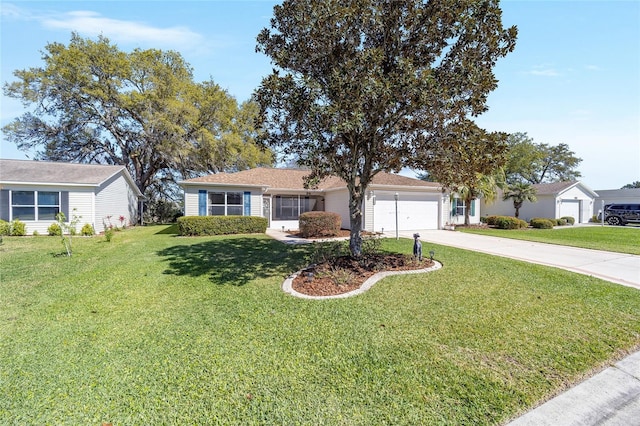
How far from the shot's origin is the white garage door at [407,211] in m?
15.9

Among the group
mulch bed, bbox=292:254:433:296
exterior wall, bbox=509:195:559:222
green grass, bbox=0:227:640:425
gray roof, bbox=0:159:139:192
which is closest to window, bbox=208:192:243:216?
gray roof, bbox=0:159:139:192

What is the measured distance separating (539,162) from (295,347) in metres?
44.9

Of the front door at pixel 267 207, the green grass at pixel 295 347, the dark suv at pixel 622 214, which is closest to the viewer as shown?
the green grass at pixel 295 347

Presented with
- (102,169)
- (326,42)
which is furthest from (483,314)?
(102,169)

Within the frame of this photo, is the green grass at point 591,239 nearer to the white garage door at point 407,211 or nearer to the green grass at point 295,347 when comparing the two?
the white garage door at point 407,211

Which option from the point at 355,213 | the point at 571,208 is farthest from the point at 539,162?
the point at 355,213

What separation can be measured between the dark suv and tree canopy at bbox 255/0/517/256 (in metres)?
26.0

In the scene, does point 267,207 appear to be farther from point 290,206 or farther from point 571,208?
point 571,208

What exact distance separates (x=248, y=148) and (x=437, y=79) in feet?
72.1

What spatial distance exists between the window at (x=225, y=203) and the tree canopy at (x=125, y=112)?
21.0ft

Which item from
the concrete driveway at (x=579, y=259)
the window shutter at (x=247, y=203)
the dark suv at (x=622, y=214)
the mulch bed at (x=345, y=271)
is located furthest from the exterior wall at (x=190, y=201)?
the dark suv at (x=622, y=214)

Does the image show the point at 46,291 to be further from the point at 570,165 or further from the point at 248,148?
the point at 570,165

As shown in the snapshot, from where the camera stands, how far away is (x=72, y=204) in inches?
567

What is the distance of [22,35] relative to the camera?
390 inches
